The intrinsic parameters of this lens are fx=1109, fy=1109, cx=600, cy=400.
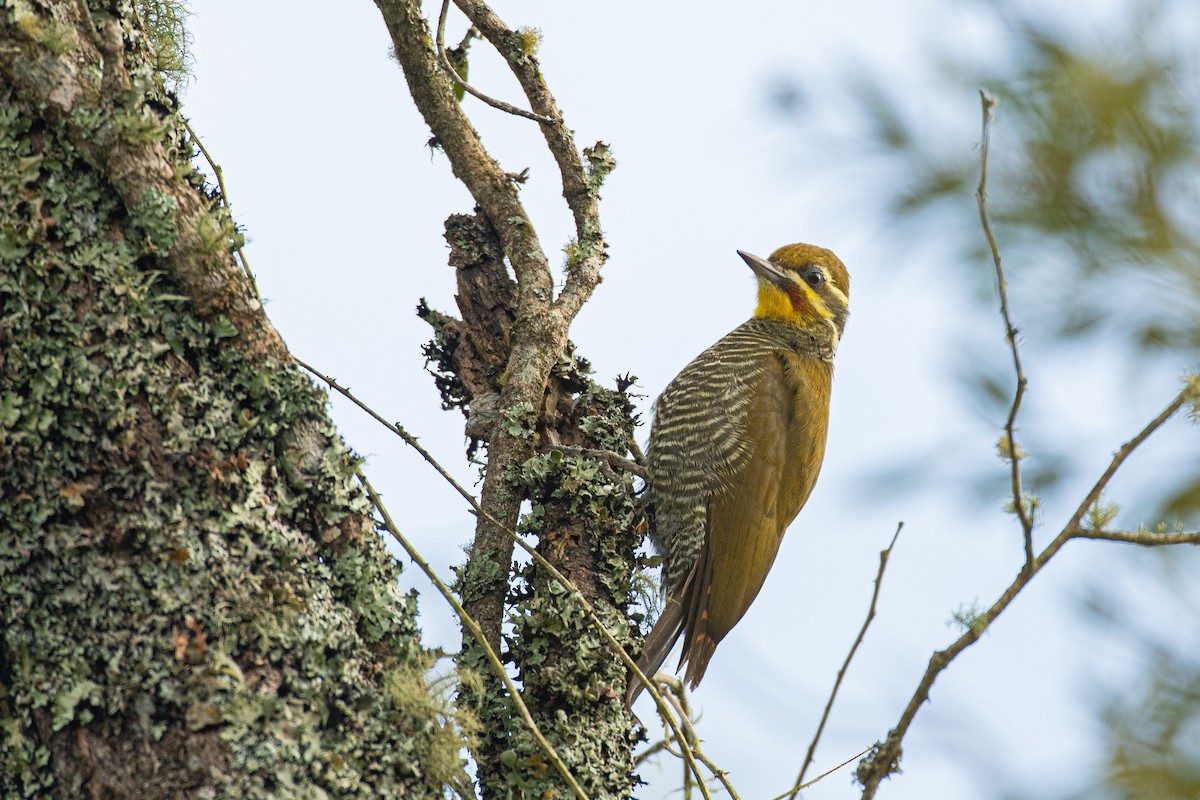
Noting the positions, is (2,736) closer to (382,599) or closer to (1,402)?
(1,402)

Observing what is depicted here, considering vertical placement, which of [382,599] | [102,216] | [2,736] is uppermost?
[102,216]

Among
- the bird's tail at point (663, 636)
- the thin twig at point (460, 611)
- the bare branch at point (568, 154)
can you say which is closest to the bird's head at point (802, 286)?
the bare branch at point (568, 154)

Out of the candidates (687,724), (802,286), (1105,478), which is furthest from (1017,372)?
(802,286)

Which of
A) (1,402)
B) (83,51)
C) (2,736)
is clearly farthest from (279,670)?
(83,51)

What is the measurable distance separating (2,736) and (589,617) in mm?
1397

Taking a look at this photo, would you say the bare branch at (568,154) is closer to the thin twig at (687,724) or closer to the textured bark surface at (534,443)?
the textured bark surface at (534,443)

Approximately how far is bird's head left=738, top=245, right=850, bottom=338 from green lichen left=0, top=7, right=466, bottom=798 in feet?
10.3

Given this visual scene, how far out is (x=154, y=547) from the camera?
1604 mm

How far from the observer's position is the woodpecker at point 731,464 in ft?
12.1

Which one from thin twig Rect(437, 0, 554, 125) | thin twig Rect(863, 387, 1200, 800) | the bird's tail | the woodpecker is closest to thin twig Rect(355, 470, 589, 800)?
thin twig Rect(863, 387, 1200, 800)

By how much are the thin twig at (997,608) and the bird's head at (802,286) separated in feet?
8.76

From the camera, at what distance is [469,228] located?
11.0ft

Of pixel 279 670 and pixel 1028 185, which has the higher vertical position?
pixel 1028 185

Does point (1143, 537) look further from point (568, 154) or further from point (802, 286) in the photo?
point (802, 286)
